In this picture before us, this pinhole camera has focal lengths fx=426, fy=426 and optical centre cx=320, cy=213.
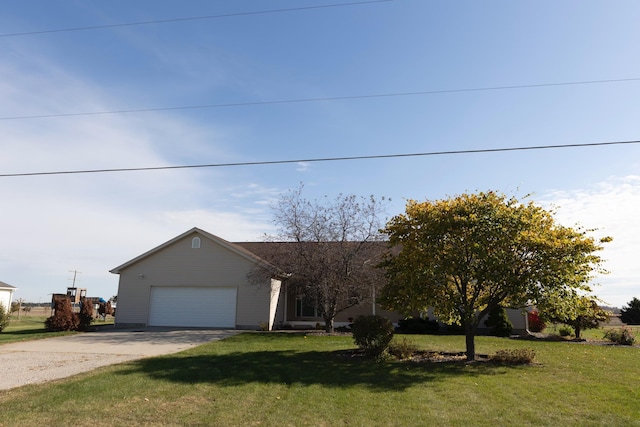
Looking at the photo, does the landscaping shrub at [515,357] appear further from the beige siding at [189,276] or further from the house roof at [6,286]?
the house roof at [6,286]

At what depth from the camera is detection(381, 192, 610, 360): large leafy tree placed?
11.5 metres

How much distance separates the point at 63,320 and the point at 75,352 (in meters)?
8.79

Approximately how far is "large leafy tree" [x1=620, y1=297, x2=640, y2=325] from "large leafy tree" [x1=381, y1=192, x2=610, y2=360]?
29.0m

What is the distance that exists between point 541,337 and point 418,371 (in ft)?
44.4

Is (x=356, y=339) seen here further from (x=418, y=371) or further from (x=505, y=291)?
(x=505, y=291)

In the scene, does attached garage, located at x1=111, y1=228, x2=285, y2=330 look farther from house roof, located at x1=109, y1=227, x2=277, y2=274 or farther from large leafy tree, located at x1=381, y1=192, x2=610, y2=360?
large leafy tree, located at x1=381, y1=192, x2=610, y2=360

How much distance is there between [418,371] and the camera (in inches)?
423

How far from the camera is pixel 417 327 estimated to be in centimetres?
2319

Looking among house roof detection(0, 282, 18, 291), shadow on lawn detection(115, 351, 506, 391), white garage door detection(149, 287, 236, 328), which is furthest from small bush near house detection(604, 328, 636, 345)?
house roof detection(0, 282, 18, 291)

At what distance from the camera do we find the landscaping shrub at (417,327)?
2316cm

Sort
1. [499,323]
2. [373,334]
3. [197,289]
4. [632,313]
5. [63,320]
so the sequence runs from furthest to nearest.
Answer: [632,313] < [197,289] < [499,323] < [63,320] < [373,334]

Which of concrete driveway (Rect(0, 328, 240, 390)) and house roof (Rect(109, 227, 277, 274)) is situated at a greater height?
house roof (Rect(109, 227, 277, 274))

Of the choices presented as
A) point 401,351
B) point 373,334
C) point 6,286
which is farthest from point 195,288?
point 6,286

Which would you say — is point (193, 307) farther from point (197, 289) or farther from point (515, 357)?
point (515, 357)
